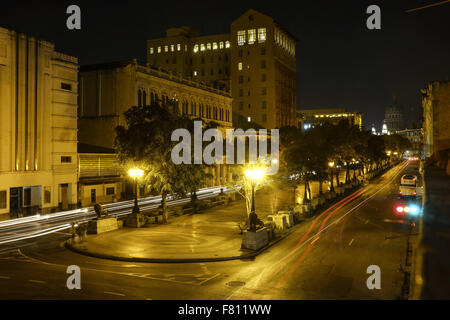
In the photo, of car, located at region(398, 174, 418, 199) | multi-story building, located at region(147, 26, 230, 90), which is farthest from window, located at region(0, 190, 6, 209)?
multi-story building, located at region(147, 26, 230, 90)

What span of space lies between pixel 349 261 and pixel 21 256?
15625mm

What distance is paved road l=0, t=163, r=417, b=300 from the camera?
13.5 m

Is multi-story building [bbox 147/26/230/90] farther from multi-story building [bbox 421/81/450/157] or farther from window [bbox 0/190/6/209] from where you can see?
window [bbox 0/190/6/209]

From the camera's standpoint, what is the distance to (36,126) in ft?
121

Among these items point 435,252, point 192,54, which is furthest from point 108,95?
point 192,54

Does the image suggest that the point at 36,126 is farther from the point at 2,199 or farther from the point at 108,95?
the point at 108,95

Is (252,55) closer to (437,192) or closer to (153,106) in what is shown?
(437,192)

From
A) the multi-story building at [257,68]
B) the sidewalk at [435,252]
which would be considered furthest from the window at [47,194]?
the multi-story building at [257,68]

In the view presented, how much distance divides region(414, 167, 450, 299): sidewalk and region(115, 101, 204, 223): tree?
16122 mm

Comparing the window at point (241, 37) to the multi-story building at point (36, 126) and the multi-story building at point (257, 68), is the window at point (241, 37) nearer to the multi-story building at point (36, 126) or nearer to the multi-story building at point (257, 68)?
the multi-story building at point (257, 68)

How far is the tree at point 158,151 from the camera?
2850 centimetres

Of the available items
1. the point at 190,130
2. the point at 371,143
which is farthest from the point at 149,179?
the point at 371,143

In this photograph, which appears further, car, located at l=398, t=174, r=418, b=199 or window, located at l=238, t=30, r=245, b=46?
window, located at l=238, t=30, r=245, b=46

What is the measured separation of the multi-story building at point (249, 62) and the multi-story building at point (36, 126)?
178 ft
